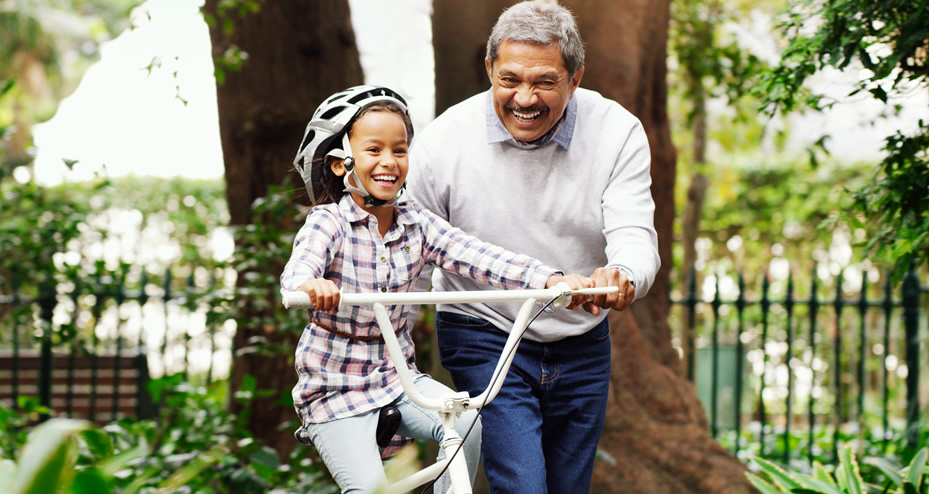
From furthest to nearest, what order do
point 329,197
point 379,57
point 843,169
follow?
point 843,169
point 379,57
point 329,197

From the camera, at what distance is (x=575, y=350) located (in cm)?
265

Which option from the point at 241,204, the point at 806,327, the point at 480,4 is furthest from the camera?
the point at 806,327

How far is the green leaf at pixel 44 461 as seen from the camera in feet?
3.98

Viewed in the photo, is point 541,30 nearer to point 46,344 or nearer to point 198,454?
point 198,454

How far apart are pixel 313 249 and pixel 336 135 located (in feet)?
1.16

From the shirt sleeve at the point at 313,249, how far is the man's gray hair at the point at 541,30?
70cm

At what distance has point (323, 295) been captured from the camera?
1924 mm

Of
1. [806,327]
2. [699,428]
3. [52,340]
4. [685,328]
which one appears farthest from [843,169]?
[52,340]

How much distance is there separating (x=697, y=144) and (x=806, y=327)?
16.3ft

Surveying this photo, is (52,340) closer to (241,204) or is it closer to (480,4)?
A: (241,204)

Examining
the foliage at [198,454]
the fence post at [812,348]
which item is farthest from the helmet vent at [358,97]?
the fence post at [812,348]

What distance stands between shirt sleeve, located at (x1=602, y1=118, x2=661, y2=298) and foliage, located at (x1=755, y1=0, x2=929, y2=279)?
1138 mm

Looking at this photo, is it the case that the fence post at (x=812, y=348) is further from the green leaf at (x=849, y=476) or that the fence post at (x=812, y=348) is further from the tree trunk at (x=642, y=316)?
the green leaf at (x=849, y=476)

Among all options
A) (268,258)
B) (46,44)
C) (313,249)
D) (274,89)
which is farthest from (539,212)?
(46,44)
